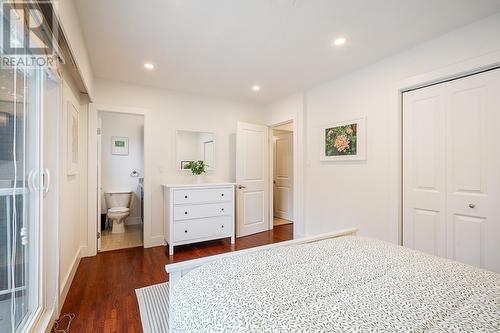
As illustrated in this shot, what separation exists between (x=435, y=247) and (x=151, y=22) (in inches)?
129

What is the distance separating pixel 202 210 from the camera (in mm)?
3365

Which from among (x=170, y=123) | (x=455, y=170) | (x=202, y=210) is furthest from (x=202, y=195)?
(x=455, y=170)

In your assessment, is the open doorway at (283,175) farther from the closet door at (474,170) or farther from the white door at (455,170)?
the closet door at (474,170)

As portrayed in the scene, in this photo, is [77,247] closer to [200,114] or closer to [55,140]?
[55,140]

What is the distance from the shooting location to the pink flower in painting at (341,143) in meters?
3.00

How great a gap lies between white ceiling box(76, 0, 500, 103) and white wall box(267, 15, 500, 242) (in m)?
0.15

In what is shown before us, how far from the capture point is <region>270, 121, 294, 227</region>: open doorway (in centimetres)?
507

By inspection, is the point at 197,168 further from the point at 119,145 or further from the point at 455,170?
the point at 455,170

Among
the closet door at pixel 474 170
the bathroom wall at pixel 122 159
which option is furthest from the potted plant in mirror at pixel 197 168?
the closet door at pixel 474 170

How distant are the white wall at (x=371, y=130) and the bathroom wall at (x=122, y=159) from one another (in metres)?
3.34

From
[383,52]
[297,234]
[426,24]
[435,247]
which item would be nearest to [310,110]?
[383,52]

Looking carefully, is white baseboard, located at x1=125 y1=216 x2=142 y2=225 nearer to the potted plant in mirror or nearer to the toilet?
the toilet

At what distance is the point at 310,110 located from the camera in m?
3.54

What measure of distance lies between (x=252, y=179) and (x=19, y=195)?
3.07 m
